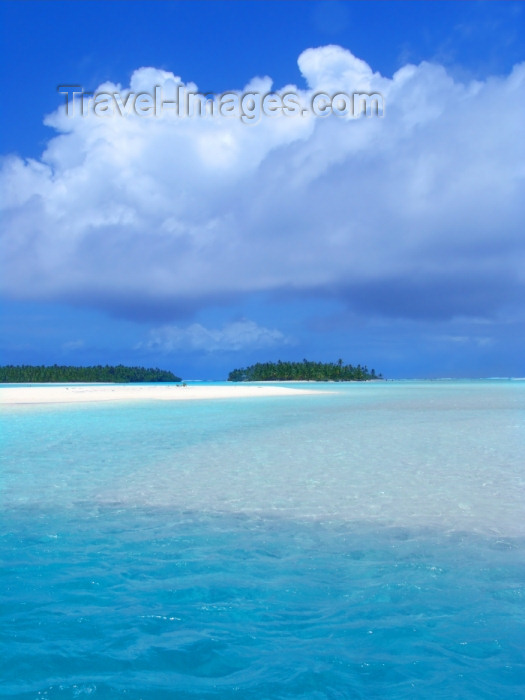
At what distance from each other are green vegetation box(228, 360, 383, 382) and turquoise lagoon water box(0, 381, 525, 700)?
446 ft

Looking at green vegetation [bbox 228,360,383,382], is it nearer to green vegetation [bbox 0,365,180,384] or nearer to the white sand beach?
green vegetation [bbox 0,365,180,384]

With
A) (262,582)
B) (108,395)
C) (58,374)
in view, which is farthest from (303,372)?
(262,582)

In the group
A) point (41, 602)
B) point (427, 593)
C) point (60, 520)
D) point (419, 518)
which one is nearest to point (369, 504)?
point (419, 518)

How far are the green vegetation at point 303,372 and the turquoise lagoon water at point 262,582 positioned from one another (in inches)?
5357

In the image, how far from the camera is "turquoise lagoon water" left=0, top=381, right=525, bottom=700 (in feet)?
11.7

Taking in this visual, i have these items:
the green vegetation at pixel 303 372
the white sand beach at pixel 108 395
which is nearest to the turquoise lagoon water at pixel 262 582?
the white sand beach at pixel 108 395

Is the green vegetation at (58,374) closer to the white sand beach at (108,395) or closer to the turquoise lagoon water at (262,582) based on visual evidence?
the white sand beach at (108,395)

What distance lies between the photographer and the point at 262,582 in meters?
5.05

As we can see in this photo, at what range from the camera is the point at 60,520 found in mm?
7176

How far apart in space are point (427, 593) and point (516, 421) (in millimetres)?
20326

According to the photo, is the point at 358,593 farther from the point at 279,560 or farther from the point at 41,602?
the point at 41,602

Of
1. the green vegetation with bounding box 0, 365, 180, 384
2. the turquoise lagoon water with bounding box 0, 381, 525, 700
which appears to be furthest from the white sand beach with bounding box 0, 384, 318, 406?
the green vegetation with bounding box 0, 365, 180, 384

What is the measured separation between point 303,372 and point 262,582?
142 metres

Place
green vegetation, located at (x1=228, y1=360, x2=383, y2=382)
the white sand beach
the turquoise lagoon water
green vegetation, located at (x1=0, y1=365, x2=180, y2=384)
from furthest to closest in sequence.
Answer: green vegetation, located at (x1=228, y1=360, x2=383, y2=382) → green vegetation, located at (x1=0, y1=365, x2=180, y2=384) → the white sand beach → the turquoise lagoon water
